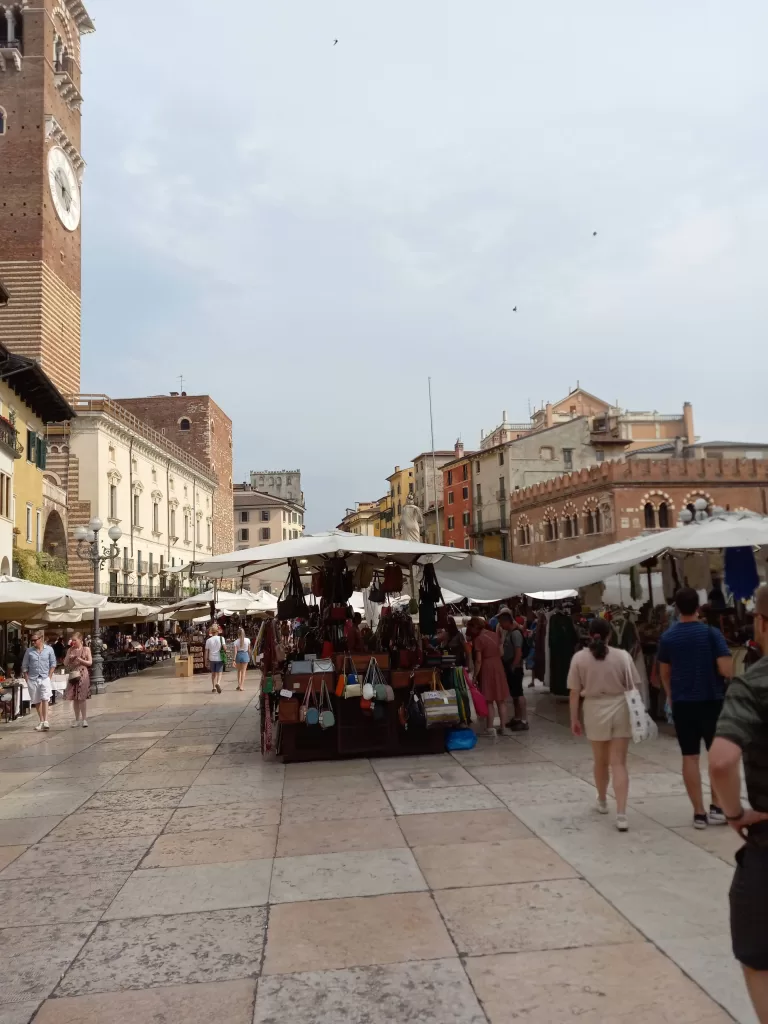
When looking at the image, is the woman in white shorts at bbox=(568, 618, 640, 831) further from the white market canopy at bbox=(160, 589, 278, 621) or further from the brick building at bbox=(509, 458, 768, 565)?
the brick building at bbox=(509, 458, 768, 565)

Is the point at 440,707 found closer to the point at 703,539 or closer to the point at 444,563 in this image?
the point at 444,563

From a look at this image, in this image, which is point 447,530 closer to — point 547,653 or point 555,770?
point 547,653

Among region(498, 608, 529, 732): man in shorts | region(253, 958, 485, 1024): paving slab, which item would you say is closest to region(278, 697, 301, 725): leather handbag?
region(498, 608, 529, 732): man in shorts

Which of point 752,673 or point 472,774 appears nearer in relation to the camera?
point 752,673

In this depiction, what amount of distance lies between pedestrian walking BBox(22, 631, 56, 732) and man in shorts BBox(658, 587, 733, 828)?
10528 mm

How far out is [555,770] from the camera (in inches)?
321

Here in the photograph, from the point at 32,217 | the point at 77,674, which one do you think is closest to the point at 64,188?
the point at 32,217

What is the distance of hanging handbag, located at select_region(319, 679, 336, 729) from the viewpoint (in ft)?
29.3

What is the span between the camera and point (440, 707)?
29.8 ft

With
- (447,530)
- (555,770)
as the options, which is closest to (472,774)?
(555,770)

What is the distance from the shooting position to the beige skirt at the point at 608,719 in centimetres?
603

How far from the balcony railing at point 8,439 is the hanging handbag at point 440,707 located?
17192mm

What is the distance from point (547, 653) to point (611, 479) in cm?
3298

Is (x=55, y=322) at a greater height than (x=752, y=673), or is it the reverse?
(x=55, y=322)
